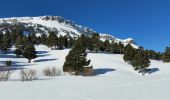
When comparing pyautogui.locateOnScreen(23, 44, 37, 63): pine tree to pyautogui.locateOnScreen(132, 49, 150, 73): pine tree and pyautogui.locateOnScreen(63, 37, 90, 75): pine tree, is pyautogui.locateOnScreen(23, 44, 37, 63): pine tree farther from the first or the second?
pyautogui.locateOnScreen(132, 49, 150, 73): pine tree

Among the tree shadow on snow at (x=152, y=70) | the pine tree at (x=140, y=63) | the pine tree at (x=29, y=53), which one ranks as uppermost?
the pine tree at (x=29, y=53)

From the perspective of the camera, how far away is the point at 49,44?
400ft

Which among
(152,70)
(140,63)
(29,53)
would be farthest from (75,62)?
(152,70)

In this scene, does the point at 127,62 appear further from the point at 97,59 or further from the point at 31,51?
the point at 31,51

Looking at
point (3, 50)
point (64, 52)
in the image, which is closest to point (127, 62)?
point (64, 52)

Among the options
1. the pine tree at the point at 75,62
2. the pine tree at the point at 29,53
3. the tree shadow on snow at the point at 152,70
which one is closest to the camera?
the pine tree at the point at 75,62

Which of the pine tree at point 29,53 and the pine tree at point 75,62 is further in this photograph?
the pine tree at point 29,53

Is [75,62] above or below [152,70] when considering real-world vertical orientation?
above

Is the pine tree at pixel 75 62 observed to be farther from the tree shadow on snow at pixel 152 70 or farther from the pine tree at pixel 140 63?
the tree shadow on snow at pixel 152 70

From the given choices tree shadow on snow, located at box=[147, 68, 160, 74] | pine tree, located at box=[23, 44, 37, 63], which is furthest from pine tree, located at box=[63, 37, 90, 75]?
pine tree, located at box=[23, 44, 37, 63]

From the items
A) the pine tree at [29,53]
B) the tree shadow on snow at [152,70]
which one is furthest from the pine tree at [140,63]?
the pine tree at [29,53]

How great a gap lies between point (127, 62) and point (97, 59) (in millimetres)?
10543

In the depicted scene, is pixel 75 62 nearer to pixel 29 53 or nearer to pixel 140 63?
pixel 140 63

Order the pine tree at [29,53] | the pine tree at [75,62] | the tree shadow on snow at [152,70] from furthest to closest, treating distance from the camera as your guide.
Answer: the pine tree at [29,53] → the tree shadow on snow at [152,70] → the pine tree at [75,62]
